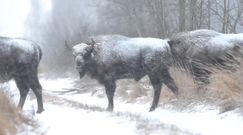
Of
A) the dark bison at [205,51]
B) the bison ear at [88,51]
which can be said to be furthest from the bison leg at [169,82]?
the bison ear at [88,51]

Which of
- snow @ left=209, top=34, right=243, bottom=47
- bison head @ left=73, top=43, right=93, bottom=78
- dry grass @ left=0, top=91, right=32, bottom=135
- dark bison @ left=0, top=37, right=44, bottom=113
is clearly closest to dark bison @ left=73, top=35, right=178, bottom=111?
bison head @ left=73, top=43, right=93, bottom=78

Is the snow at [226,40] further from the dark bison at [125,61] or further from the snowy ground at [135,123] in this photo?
the snowy ground at [135,123]

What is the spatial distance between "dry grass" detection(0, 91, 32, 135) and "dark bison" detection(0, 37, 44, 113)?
3.49 meters

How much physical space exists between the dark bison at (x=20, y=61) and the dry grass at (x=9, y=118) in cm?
349

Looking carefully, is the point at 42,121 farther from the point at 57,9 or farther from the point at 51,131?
the point at 57,9

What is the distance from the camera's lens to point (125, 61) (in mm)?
15203

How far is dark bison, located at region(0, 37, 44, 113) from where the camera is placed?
13609 millimetres

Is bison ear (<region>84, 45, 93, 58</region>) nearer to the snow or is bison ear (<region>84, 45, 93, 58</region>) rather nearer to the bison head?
the bison head

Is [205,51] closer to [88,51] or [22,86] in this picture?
[88,51]

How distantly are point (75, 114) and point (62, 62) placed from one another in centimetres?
3491

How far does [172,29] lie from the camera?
3406cm

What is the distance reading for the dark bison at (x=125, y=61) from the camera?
15.2 metres

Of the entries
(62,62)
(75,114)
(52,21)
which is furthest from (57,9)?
(75,114)

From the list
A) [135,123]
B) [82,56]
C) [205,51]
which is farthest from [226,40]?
[135,123]
